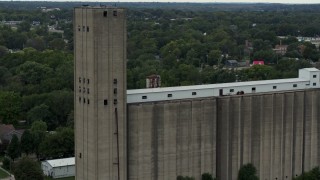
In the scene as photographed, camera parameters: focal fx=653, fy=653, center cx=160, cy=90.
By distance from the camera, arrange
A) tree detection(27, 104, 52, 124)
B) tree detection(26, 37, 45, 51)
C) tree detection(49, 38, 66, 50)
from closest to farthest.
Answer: tree detection(27, 104, 52, 124)
tree detection(49, 38, 66, 50)
tree detection(26, 37, 45, 51)

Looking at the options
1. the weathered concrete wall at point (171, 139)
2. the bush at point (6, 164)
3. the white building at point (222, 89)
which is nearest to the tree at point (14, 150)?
the bush at point (6, 164)

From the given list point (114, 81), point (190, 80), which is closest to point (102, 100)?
point (114, 81)

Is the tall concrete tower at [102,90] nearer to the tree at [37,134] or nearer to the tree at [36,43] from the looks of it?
the tree at [37,134]

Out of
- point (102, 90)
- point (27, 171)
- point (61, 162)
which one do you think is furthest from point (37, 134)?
point (102, 90)

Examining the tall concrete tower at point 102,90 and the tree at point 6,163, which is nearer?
the tall concrete tower at point 102,90

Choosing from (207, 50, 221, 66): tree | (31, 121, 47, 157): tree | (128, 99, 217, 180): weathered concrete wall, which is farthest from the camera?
(207, 50, 221, 66): tree

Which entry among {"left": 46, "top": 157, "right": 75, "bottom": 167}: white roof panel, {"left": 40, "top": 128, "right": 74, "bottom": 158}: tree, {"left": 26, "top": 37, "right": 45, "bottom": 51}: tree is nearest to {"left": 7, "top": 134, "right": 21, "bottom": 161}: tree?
{"left": 40, "top": 128, "right": 74, "bottom": 158}: tree

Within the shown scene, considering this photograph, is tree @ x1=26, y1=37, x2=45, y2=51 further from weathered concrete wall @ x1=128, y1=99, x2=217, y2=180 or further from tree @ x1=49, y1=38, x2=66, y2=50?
weathered concrete wall @ x1=128, y1=99, x2=217, y2=180
